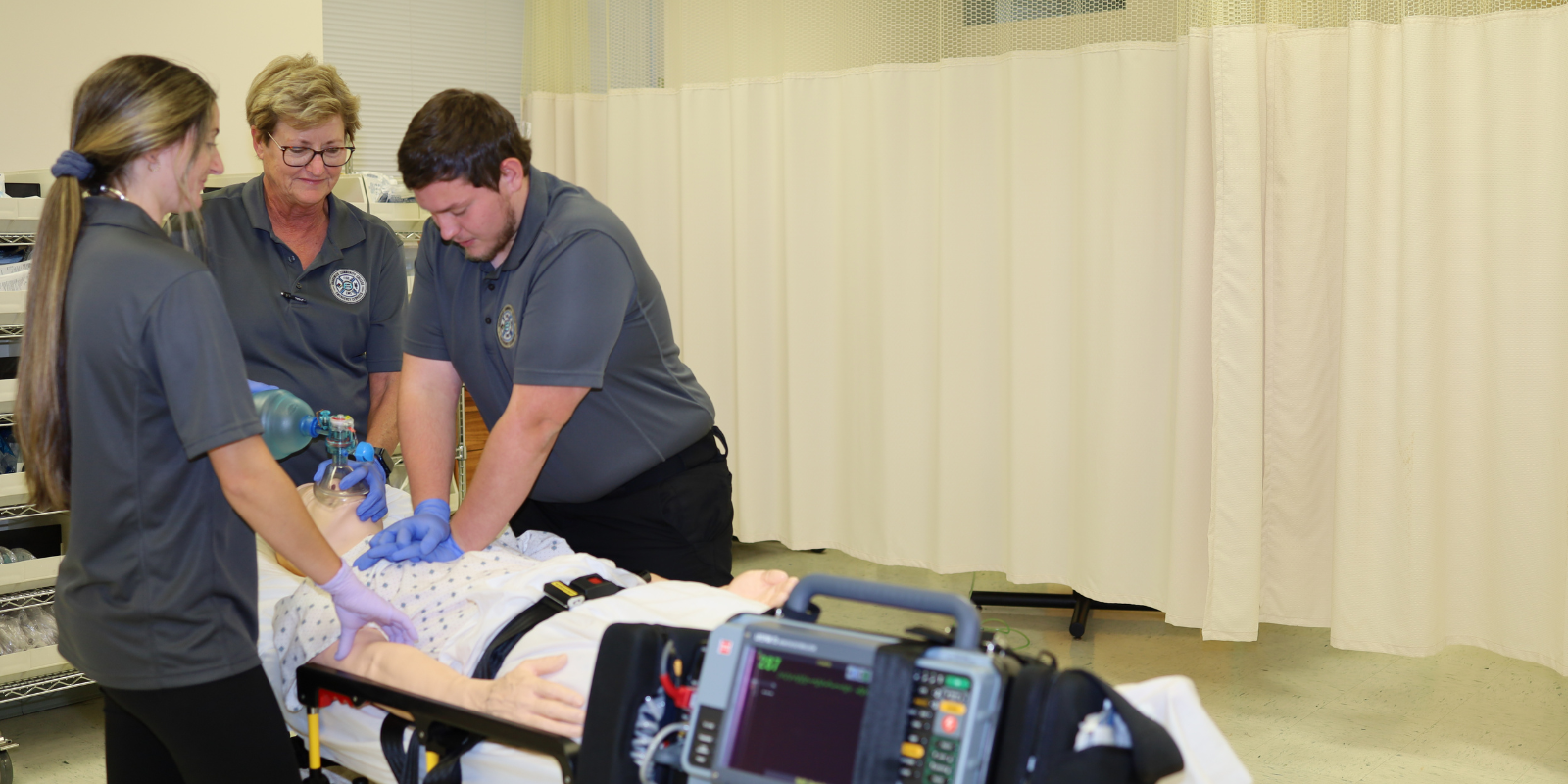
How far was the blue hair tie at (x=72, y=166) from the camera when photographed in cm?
123

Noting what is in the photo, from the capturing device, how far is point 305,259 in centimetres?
210

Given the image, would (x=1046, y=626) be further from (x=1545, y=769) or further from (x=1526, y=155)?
(x=1526, y=155)

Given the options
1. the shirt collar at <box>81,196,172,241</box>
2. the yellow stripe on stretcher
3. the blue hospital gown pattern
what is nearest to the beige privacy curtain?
the blue hospital gown pattern

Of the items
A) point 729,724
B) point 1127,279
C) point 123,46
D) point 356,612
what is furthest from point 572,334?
point 123,46

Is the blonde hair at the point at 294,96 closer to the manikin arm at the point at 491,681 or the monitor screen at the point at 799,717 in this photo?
the manikin arm at the point at 491,681

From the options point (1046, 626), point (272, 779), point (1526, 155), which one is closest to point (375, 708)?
point (272, 779)

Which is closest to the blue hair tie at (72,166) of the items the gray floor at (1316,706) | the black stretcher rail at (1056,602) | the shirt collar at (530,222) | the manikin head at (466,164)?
the manikin head at (466,164)

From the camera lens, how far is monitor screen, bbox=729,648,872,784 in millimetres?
979

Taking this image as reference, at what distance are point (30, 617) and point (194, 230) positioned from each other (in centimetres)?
107

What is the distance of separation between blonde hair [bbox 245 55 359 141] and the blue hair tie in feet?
2.31

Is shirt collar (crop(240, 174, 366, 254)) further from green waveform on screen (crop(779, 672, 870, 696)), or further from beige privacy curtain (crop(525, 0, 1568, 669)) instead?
green waveform on screen (crop(779, 672, 870, 696))

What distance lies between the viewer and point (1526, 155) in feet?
7.34

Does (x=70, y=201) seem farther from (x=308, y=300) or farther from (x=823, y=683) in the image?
(x=823, y=683)

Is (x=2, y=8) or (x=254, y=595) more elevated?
(x=2, y=8)
